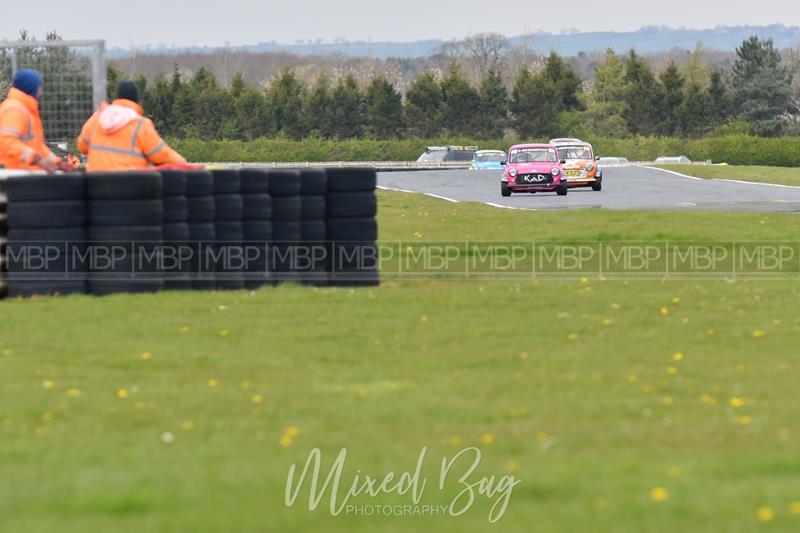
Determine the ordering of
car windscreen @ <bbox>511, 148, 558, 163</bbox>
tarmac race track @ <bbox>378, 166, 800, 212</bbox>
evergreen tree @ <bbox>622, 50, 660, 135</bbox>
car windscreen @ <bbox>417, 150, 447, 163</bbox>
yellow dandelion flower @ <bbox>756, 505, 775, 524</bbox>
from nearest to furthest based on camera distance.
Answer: yellow dandelion flower @ <bbox>756, 505, 775, 524</bbox> → tarmac race track @ <bbox>378, 166, 800, 212</bbox> → car windscreen @ <bbox>511, 148, 558, 163</bbox> → car windscreen @ <bbox>417, 150, 447, 163</bbox> → evergreen tree @ <bbox>622, 50, 660, 135</bbox>

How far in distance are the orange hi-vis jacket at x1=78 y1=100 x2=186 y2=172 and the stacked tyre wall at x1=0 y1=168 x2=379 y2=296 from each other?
2.56 feet

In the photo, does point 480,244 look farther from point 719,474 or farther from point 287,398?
point 719,474

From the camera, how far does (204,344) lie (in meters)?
11.5

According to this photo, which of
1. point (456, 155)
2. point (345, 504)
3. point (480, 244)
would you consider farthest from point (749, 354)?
point (456, 155)

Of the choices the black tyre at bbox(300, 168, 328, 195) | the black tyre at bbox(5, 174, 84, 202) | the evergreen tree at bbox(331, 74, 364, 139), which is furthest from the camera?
the evergreen tree at bbox(331, 74, 364, 139)

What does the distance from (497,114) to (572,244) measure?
248 ft

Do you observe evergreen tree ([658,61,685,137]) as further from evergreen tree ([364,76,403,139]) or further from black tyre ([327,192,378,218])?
black tyre ([327,192,378,218])

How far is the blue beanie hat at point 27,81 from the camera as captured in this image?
1573 cm

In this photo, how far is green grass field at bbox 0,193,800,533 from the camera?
623cm

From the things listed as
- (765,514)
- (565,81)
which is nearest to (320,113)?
(565,81)

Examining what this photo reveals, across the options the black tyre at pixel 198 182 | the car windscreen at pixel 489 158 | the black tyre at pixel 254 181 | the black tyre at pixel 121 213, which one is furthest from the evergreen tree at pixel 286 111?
the black tyre at pixel 121 213

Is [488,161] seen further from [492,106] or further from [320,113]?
[320,113]

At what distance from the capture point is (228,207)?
50.1ft

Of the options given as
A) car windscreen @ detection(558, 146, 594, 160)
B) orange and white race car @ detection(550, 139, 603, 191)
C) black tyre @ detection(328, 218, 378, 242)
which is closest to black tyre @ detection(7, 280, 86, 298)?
black tyre @ detection(328, 218, 378, 242)
